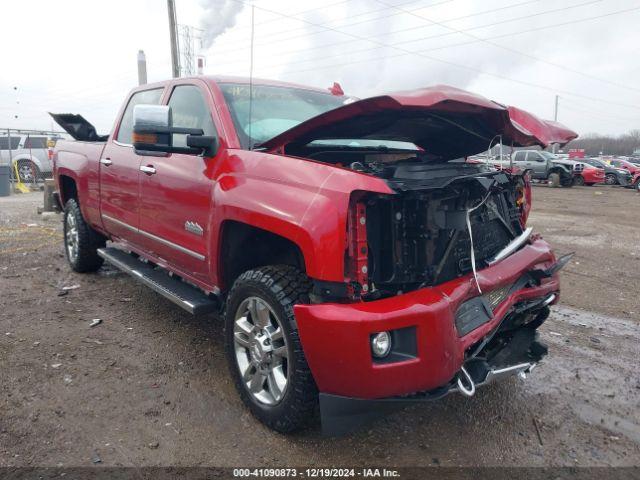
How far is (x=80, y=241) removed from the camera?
5.48 meters

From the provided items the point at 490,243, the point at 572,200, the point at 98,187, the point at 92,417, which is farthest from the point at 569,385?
the point at 572,200

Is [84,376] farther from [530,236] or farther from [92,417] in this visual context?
[530,236]

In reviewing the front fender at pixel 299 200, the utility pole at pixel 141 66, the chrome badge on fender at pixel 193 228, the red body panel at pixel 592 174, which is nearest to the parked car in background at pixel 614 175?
the red body panel at pixel 592 174

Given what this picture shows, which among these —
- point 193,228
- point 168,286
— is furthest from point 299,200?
point 168,286

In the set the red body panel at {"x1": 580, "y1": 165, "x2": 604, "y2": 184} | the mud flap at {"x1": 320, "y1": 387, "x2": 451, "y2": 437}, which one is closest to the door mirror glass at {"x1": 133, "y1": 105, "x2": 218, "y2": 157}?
the mud flap at {"x1": 320, "y1": 387, "x2": 451, "y2": 437}

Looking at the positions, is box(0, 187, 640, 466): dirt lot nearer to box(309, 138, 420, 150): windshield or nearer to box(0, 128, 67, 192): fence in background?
box(309, 138, 420, 150): windshield

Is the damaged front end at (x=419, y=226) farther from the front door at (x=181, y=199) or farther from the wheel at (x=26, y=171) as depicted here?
the wheel at (x=26, y=171)

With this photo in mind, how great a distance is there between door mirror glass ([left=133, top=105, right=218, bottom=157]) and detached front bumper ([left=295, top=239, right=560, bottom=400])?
1328 mm

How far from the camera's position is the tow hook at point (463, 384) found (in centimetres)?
238

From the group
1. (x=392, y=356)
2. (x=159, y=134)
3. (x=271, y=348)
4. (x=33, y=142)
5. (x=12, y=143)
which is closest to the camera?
(x=392, y=356)

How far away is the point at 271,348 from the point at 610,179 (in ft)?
87.7

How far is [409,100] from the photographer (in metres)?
2.19

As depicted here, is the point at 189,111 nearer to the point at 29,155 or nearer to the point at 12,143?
the point at 29,155

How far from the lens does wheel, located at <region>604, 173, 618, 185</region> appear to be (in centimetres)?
2456
